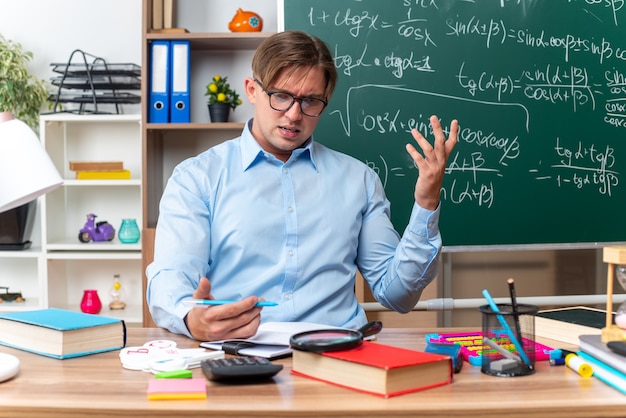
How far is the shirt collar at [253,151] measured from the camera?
1908 millimetres

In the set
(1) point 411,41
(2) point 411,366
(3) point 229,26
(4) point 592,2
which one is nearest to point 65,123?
(3) point 229,26

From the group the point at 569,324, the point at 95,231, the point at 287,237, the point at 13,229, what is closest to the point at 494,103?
the point at 287,237

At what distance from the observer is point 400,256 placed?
1.78m

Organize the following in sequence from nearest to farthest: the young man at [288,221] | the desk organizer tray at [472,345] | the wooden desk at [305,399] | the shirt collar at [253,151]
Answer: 1. the wooden desk at [305,399]
2. the desk organizer tray at [472,345]
3. the young man at [288,221]
4. the shirt collar at [253,151]

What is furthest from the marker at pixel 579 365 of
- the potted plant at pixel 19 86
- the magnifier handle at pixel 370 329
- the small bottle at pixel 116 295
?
the potted plant at pixel 19 86

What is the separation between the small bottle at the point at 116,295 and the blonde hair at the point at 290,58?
1.86 meters

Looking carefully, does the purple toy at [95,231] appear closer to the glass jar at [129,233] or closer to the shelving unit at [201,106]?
the glass jar at [129,233]

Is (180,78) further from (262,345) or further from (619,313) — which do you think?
(619,313)

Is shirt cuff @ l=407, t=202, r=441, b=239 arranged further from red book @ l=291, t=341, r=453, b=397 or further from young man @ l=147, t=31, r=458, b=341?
red book @ l=291, t=341, r=453, b=397

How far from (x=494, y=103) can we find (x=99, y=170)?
1.77m

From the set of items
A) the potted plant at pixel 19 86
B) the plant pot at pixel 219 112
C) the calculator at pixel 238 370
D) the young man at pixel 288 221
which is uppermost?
the potted plant at pixel 19 86

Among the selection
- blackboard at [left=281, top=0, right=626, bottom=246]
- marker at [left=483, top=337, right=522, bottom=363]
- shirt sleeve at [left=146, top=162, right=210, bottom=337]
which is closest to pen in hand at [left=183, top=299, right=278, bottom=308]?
shirt sleeve at [left=146, top=162, right=210, bottom=337]

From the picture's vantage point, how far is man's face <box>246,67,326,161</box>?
73.2 inches

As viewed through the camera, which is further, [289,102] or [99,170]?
[99,170]
